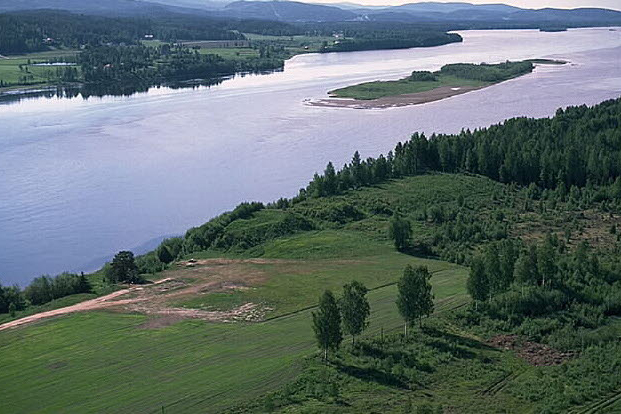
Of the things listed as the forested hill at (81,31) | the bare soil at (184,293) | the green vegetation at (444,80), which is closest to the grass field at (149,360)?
the bare soil at (184,293)

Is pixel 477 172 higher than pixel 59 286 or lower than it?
higher

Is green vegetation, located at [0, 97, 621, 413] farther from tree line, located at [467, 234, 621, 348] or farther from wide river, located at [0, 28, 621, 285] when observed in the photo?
wide river, located at [0, 28, 621, 285]

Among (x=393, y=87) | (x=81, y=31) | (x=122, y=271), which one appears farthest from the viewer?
(x=81, y=31)

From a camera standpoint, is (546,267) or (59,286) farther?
(59,286)

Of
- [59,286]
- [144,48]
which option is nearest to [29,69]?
[144,48]

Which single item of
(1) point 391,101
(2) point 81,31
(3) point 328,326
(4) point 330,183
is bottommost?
(3) point 328,326

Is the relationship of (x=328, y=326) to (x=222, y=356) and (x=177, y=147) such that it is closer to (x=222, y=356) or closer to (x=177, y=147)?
(x=222, y=356)

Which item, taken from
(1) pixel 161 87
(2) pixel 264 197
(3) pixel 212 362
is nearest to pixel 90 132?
(2) pixel 264 197

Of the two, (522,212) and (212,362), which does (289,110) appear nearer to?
(522,212)
